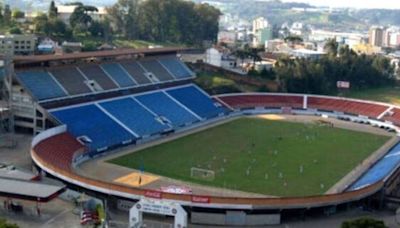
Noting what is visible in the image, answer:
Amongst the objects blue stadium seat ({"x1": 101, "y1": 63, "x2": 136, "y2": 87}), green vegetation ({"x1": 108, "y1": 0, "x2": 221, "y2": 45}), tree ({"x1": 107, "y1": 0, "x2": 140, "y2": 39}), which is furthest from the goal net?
tree ({"x1": 107, "y1": 0, "x2": 140, "y2": 39})

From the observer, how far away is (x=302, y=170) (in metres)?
44.1

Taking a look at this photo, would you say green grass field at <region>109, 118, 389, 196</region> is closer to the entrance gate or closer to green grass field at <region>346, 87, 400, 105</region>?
the entrance gate

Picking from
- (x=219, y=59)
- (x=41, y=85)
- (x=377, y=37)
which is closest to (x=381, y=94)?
(x=219, y=59)

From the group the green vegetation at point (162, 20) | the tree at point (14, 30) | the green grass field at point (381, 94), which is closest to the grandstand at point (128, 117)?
the green grass field at point (381, 94)

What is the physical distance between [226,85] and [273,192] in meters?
38.6

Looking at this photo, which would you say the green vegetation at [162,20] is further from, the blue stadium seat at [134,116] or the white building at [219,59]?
the blue stadium seat at [134,116]

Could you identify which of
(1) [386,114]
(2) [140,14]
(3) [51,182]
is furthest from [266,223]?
(2) [140,14]

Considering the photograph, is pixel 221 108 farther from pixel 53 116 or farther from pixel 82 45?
pixel 82 45

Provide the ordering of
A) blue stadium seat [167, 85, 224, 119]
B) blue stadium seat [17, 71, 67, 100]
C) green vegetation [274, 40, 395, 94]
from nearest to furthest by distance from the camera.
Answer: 1. blue stadium seat [17, 71, 67, 100]
2. blue stadium seat [167, 85, 224, 119]
3. green vegetation [274, 40, 395, 94]

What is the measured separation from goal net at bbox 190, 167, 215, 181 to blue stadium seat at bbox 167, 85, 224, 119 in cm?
1921

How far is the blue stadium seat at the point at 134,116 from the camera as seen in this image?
5212 cm

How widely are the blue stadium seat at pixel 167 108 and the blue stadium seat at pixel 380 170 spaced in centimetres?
1898

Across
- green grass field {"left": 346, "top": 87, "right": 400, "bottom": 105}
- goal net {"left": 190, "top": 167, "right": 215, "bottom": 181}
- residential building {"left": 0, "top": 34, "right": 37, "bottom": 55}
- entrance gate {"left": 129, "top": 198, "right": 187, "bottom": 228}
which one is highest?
residential building {"left": 0, "top": 34, "right": 37, "bottom": 55}

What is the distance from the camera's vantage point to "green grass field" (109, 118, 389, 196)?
133 ft
